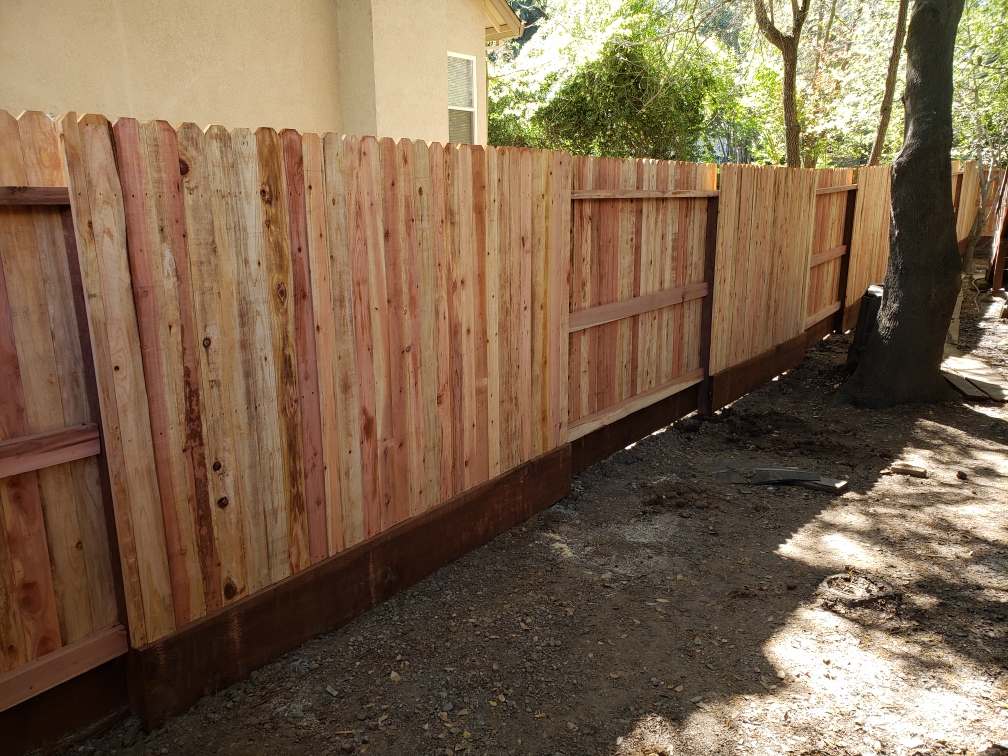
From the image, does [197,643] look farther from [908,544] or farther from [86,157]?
[908,544]

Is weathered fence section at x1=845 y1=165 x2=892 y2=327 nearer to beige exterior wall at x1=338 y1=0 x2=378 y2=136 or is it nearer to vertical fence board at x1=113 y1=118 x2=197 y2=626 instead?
beige exterior wall at x1=338 y1=0 x2=378 y2=136

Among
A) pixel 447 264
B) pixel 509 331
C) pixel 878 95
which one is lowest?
pixel 509 331

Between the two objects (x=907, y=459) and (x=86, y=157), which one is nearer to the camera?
(x=86, y=157)

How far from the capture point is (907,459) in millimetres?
5820

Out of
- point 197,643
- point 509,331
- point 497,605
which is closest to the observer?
point 197,643

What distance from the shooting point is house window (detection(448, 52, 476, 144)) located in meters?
11.4

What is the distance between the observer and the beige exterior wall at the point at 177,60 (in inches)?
218

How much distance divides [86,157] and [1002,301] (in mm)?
14393

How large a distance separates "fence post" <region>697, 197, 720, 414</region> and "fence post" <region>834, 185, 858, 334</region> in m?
4.77

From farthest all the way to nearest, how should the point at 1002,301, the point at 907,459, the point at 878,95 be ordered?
the point at 878,95
the point at 1002,301
the point at 907,459

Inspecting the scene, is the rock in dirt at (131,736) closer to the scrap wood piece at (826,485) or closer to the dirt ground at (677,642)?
the dirt ground at (677,642)

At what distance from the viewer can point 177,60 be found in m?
6.47

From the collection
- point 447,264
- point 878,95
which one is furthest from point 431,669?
point 878,95

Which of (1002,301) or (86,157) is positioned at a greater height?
(86,157)
